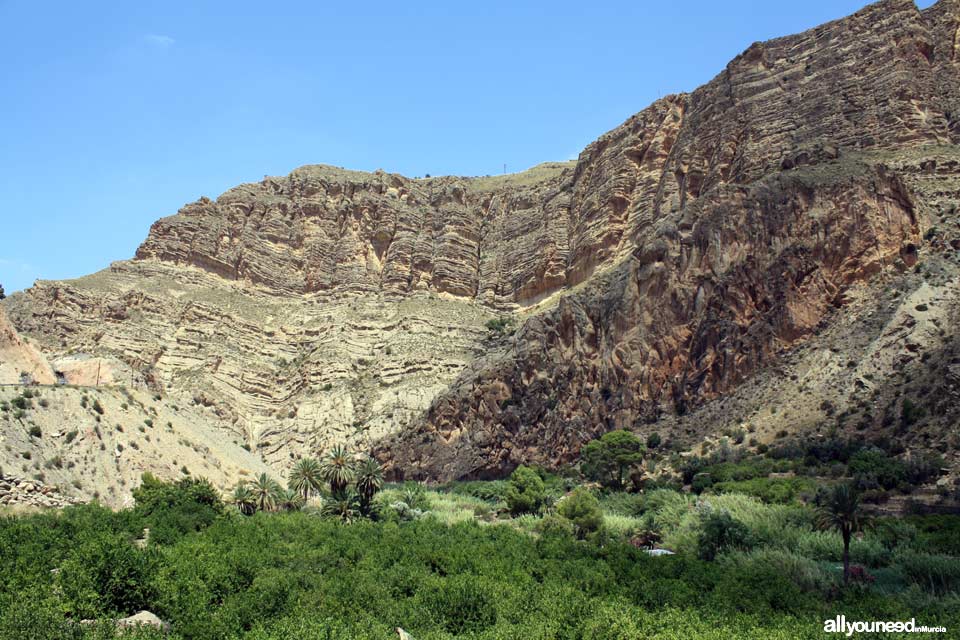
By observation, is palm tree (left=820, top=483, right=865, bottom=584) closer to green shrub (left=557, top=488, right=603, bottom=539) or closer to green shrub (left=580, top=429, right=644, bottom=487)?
green shrub (left=557, top=488, right=603, bottom=539)

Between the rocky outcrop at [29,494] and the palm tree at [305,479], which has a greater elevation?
the rocky outcrop at [29,494]

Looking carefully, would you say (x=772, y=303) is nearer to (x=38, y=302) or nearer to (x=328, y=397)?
(x=328, y=397)

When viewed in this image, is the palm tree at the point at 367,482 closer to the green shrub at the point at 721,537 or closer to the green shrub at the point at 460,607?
the green shrub at the point at 721,537

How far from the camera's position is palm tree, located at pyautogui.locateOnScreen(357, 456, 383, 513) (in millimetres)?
48844

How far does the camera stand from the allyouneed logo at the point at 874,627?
67.8 feet

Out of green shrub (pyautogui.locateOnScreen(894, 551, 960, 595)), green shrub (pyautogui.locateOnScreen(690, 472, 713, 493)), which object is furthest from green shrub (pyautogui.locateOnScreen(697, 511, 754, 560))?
green shrub (pyautogui.locateOnScreen(690, 472, 713, 493))

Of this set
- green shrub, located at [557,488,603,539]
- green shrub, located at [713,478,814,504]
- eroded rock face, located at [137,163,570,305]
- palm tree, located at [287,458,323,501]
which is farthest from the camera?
eroded rock face, located at [137,163,570,305]

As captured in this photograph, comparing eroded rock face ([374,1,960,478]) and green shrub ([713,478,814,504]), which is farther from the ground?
eroded rock face ([374,1,960,478])

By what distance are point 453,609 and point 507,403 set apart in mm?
48364

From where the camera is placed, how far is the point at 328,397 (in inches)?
3406

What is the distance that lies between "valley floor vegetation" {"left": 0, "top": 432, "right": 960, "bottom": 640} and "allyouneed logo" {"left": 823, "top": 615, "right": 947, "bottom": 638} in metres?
0.49

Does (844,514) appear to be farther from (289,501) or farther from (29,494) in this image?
(29,494)

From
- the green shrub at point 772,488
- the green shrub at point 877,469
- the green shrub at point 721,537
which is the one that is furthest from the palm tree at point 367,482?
the green shrub at point 877,469

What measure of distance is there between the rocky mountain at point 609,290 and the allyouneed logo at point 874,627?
2580 centimetres
